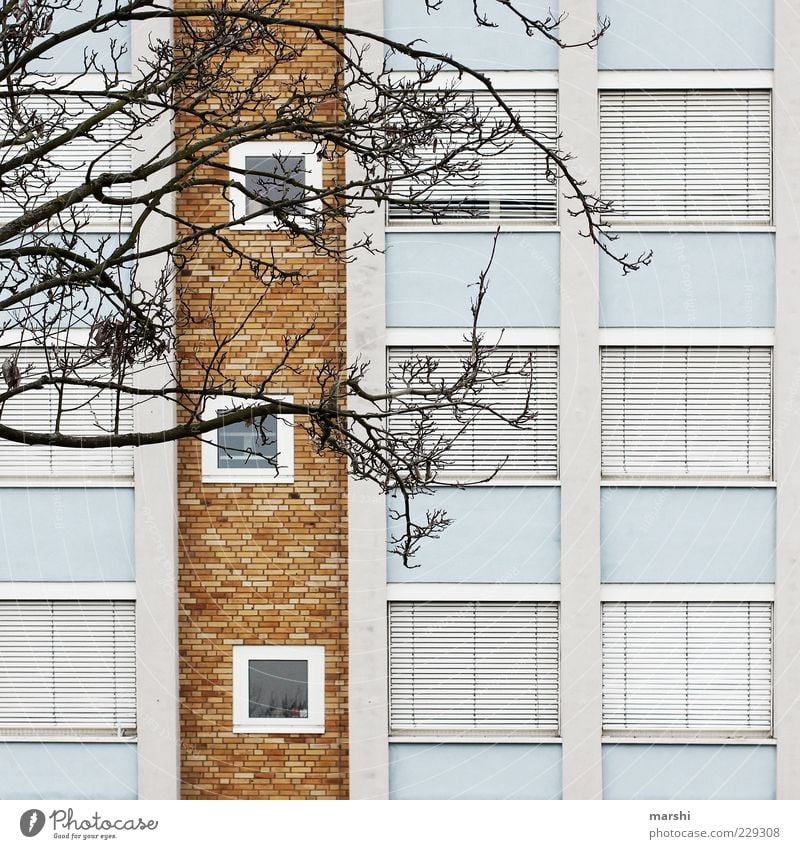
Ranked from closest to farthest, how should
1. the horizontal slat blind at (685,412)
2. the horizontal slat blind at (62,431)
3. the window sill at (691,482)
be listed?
1. the window sill at (691,482)
2. the horizontal slat blind at (685,412)
3. the horizontal slat blind at (62,431)

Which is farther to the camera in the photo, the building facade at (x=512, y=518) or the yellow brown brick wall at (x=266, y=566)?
the yellow brown brick wall at (x=266, y=566)

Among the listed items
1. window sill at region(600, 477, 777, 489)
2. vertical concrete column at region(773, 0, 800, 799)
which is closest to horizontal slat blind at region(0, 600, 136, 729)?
window sill at region(600, 477, 777, 489)

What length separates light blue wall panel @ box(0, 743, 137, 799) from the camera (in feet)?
34.6

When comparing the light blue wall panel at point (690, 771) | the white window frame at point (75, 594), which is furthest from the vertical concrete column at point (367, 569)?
the light blue wall panel at point (690, 771)

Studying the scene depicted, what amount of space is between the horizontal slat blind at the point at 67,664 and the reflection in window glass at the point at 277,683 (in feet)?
3.89

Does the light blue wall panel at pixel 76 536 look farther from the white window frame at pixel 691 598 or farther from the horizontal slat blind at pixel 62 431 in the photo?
the white window frame at pixel 691 598

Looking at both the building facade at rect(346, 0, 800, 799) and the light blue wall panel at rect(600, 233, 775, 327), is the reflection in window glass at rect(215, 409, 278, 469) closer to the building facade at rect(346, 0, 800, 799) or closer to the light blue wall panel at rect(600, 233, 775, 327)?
the building facade at rect(346, 0, 800, 799)

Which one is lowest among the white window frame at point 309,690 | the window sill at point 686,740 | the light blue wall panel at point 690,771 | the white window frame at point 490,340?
the light blue wall panel at point 690,771

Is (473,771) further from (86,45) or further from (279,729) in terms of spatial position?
(86,45)

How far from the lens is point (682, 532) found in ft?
34.2

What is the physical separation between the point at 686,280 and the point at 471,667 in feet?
14.1

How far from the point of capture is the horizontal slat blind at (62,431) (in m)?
10.6

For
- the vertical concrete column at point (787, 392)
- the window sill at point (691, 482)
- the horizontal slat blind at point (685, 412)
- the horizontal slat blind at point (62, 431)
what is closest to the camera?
the vertical concrete column at point (787, 392)

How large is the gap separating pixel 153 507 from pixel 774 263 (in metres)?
6.44
